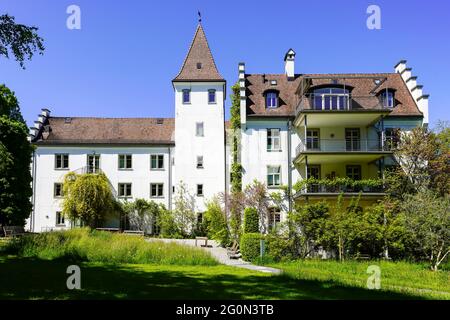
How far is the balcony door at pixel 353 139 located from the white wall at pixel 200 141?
1003 cm

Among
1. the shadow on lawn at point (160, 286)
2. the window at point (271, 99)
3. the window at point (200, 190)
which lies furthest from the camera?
the window at point (200, 190)

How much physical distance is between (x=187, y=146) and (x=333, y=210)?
1416 centimetres

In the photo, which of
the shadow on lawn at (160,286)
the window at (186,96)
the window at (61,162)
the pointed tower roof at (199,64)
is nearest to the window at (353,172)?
the pointed tower roof at (199,64)

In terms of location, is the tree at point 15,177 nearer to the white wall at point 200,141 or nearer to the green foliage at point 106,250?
the white wall at point 200,141

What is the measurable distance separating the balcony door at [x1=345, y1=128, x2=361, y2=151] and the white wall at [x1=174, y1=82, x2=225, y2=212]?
10.0 metres

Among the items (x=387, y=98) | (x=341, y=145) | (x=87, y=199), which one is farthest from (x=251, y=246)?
(x=87, y=199)

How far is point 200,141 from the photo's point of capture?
122ft

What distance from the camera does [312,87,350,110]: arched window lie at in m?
30.6

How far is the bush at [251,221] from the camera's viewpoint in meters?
29.7

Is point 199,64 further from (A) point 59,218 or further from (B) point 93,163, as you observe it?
(A) point 59,218

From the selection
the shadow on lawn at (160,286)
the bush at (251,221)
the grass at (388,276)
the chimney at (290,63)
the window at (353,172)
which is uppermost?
the chimney at (290,63)

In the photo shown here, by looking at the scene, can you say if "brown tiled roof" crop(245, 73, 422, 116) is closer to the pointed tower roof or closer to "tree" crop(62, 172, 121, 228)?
the pointed tower roof

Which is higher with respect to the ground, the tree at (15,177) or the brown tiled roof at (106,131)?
the brown tiled roof at (106,131)
